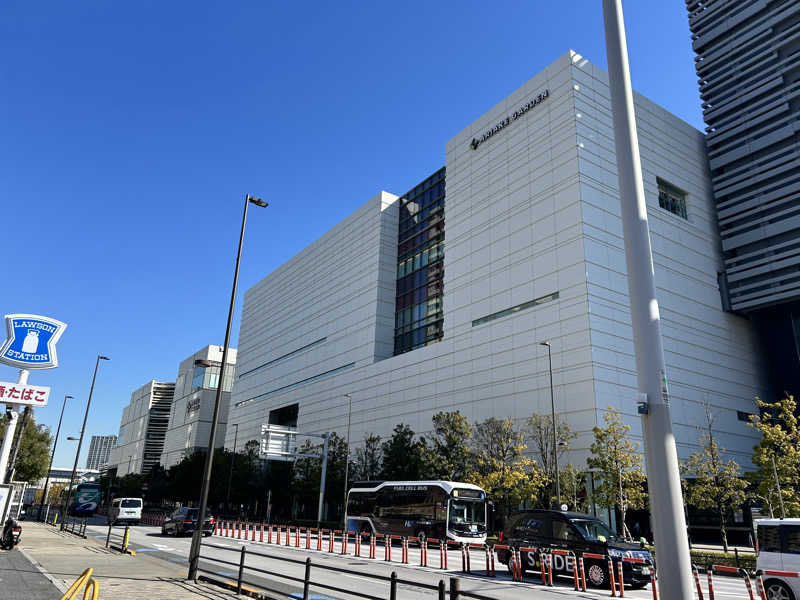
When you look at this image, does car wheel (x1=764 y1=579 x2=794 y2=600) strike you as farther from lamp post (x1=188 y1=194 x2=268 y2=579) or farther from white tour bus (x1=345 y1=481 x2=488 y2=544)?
white tour bus (x1=345 y1=481 x2=488 y2=544)

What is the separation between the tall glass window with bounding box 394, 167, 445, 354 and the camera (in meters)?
65.2

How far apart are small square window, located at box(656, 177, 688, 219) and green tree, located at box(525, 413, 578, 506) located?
27165mm

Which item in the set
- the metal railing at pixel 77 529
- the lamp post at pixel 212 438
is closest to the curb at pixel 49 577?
the lamp post at pixel 212 438

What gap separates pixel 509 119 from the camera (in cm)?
5581

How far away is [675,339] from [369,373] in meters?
34.2

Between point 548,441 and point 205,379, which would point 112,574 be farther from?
point 205,379

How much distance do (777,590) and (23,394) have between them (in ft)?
77.9

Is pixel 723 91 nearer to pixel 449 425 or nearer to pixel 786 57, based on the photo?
pixel 786 57

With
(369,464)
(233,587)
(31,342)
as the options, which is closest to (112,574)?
(233,587)

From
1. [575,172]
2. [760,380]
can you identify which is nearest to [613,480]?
[575,172]

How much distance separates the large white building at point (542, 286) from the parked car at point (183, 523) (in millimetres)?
24362

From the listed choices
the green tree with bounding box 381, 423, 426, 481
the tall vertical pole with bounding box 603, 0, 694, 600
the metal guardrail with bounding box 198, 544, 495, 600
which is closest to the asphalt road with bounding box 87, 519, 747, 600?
the metal guardrail with bounding box 198, 544, 495, 600

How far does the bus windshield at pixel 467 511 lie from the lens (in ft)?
90.4

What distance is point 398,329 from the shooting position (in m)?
70.3
